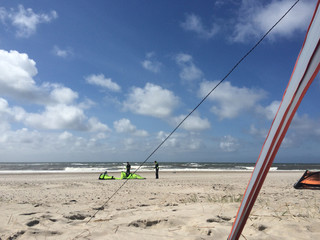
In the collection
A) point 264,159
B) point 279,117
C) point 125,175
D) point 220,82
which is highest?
point 220,82

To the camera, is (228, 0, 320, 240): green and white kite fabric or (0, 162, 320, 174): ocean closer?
(228, 0, 320, 240): green and white kite fabric

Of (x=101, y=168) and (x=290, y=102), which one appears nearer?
(x=290, y=102)

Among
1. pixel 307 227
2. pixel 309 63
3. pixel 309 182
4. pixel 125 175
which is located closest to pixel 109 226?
pixel 307 227

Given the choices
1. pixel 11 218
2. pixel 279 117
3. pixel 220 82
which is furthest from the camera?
pixel 11 218

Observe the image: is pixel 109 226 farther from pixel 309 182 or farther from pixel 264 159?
pixel 309 182

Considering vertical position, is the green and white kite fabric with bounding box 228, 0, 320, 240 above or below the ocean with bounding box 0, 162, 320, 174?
above

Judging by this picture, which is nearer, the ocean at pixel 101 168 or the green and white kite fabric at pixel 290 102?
the green and white kite fabric at pixel 290 102

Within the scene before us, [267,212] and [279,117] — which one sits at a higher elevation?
[279,117]

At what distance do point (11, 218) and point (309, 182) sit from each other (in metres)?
8.29

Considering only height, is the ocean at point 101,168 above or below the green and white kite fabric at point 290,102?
below

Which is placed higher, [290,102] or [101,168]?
[290,102]

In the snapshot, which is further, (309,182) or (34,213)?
(309,182)

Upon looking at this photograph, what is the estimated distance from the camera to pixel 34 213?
4.91 metres

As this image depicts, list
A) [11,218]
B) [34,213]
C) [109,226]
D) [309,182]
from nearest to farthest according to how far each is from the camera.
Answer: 1. [109,226]
2. [11,218]
3. [34,213]
4. [309,182]
